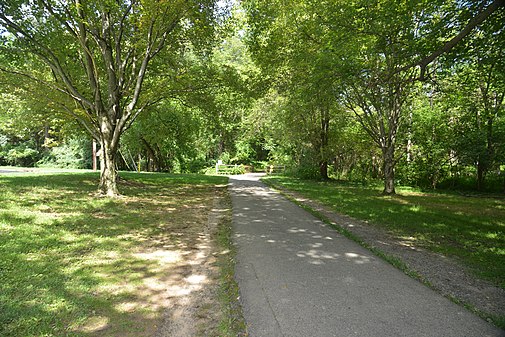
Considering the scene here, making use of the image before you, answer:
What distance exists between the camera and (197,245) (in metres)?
5.70

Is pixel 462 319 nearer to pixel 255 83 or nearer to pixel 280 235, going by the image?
pixel 280 235

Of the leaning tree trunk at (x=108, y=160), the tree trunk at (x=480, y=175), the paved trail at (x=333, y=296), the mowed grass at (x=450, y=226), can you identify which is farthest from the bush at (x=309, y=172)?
the paved trail at (x=333, y=296)

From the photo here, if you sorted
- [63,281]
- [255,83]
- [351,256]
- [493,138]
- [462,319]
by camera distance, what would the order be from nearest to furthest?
1. [462,319]
2. [63,281]
3. [351,256]
4. [255,83]
5. [493,138]

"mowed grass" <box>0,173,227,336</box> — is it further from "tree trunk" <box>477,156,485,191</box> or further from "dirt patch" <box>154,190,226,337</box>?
"tree trunk" <box>477,156,485,191</box>

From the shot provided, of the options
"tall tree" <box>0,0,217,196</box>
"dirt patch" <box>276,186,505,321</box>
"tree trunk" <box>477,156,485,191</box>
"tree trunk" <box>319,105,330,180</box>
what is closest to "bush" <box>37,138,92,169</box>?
"tall tree" <box>0,0,217,196</box>

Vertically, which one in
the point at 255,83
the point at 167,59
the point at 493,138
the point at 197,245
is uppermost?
the point at 167,59

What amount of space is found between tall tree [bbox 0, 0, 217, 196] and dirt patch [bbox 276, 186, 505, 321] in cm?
856

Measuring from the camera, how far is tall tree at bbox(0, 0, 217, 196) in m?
9.40

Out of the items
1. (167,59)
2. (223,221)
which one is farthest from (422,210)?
(167,59)

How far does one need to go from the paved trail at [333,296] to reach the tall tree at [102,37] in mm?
7449

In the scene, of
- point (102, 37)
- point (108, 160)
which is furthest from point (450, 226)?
point (102, 37)

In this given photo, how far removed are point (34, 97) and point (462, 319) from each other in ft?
50.4

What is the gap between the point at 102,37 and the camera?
10359 mm

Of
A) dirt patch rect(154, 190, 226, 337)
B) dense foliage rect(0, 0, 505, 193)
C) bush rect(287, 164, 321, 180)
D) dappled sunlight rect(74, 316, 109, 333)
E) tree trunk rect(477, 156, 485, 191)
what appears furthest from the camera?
bush rect(287, 164, 321, 180)
